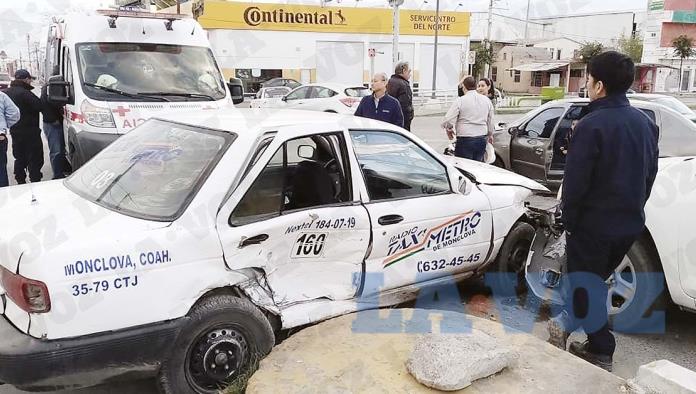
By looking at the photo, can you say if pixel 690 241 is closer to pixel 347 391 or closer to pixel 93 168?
pixel 347 391

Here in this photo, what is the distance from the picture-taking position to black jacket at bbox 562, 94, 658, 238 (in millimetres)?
3180

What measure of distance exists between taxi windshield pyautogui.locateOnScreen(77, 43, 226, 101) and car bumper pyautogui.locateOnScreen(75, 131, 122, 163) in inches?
18.8

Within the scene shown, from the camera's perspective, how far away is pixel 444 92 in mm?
33906

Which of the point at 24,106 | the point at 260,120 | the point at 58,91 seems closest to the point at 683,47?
the point at 24,106

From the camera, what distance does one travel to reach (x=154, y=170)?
347 centimetres

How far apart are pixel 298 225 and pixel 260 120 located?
2.46 feet

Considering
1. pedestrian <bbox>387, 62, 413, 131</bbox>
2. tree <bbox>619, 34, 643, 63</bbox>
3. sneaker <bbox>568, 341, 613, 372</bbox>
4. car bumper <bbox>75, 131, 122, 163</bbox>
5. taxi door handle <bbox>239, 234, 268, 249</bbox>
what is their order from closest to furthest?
1. taxi door handle <bbox>239, 234, 268, 249</bbox>
2. sneaker <bbox>568, 341, 613, 372</bbox>
3. car bumper <bbox>75, 131, 122, 163</bbox>
4. pedestrian <bbox>387, 62, 413, 131</bbox>
5. tree <bbox>619, 34, 643, 63</bbox>

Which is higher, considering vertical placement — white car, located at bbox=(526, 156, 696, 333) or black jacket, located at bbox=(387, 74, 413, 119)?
black jacket, located at bbox=(387, 74, 413, 119)

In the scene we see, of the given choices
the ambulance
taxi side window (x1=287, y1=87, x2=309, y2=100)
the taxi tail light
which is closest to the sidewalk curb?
the taxi tail light

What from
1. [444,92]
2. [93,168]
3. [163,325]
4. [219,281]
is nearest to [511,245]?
[219,281]

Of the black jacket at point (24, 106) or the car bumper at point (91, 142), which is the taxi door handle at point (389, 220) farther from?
the black jacket at point (24, 106)

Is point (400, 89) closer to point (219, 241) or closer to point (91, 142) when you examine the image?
point (91, 142)

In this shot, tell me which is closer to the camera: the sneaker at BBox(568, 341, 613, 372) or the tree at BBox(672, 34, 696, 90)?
the sneaker at BBox(568, 341, 613, 372)

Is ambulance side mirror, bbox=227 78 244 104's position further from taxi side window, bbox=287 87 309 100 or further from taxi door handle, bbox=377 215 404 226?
taxi side window, bbox=287 87 309 100
